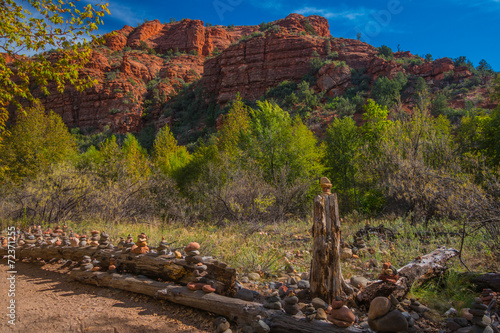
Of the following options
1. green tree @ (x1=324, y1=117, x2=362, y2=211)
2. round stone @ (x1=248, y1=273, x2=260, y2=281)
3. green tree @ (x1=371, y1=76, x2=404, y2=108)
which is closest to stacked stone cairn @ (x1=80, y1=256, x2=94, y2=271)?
round stone @ (x1=248, y1=273, x2=260, y2=281)

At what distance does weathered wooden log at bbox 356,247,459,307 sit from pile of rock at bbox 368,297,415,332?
0.46 meters

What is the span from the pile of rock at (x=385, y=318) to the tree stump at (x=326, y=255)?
674mm

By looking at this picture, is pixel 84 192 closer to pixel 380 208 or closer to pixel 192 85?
pixel 380 208

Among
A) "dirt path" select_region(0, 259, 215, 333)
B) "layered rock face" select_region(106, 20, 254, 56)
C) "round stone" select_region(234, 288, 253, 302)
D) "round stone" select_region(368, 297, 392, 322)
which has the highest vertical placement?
"layered rock face" select_region(106, 20, 254, 56)

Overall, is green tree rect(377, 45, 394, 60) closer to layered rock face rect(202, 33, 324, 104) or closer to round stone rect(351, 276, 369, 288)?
layered rock face rect(202, 33, 324, 104)

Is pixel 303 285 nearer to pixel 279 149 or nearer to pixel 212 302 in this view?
pixel 212 302

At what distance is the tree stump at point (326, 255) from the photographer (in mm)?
3088

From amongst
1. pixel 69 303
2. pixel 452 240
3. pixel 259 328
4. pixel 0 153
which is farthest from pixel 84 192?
pixel 0 153

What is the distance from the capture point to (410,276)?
335 centimetres

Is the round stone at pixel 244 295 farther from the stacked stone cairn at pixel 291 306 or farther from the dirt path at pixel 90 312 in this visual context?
the stacked stone cairn at pixel 291 306

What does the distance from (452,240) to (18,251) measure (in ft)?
29.4

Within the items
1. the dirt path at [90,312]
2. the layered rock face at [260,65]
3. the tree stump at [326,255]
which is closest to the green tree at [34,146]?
the dirt path at [90,312]

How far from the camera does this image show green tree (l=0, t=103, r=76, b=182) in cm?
1642

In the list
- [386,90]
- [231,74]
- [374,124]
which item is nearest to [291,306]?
[374,124]
